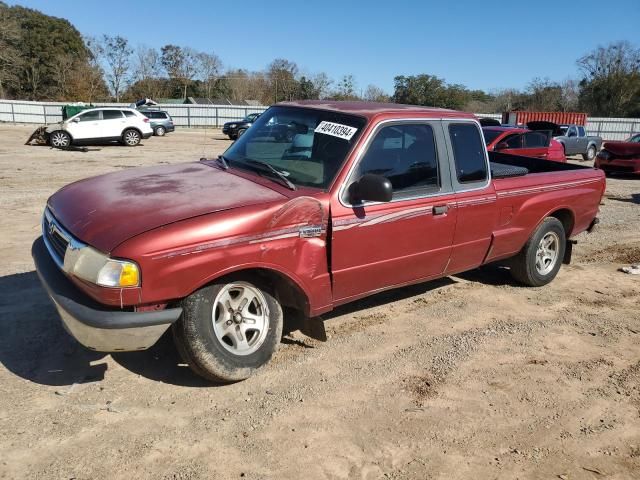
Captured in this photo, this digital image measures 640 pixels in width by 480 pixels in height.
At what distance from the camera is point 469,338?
A: 4492 millimetres

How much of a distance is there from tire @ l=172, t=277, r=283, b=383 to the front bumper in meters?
0.15

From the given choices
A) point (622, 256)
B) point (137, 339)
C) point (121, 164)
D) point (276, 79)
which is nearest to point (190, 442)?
point (137, 339)

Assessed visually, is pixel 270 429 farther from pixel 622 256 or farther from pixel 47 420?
pixel 622 256

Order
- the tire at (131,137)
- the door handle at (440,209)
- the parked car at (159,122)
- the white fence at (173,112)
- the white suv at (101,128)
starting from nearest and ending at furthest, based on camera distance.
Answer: the door handle at (440,209)
the white suv at (101,128)
the tire at (131,137)
the parked car at (159,122)
the white fence at (173,112)

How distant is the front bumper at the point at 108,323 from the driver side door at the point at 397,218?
4.31 feet

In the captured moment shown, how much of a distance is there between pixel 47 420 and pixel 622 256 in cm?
720

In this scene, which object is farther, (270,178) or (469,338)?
(469,338)

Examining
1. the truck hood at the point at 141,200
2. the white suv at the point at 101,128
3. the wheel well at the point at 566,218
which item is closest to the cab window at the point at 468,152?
the wheel well at the point at 566,218

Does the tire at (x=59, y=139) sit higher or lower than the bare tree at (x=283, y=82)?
lower

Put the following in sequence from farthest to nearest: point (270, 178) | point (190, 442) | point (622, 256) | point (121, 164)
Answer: point (121, 164)
point (622, 256)
point (270, 178)
point (190, 442)

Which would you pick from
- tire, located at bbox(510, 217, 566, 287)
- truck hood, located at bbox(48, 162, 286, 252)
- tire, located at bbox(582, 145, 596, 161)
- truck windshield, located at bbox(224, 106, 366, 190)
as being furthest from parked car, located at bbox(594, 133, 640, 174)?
truck hood, located at bbox(48, 162, 286, 252)

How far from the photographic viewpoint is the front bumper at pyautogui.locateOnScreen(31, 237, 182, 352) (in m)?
2.99

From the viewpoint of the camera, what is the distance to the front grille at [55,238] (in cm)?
344

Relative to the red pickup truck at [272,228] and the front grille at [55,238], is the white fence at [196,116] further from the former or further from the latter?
the front grille at [55,238]
